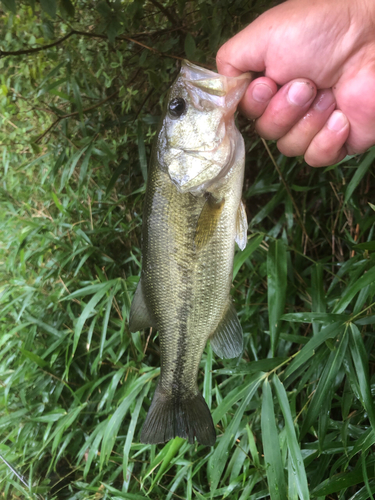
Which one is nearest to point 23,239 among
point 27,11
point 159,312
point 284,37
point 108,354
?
point 108,354

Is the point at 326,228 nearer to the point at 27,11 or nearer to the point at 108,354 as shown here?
the point at 108,354

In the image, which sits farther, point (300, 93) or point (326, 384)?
point (326, 384)

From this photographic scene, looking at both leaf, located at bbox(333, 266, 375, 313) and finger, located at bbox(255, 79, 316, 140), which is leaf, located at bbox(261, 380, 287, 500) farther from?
finger, located at bbox(255, 79, 316, 140)

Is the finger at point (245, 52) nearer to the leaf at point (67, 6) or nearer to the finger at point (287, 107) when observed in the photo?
the finger at point (287, 107)

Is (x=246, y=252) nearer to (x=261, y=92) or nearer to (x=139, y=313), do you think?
(x=139, y=313)

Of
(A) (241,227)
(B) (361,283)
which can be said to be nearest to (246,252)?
(A) (241,227)

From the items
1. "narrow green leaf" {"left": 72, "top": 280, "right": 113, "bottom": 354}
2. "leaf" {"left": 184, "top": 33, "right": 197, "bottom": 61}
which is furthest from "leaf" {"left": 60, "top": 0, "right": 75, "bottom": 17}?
"narrow green leaf" {"left": 72, "top": 280, "right": 113, "bottom": 354}

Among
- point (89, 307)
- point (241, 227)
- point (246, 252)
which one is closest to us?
point (241, 227)
